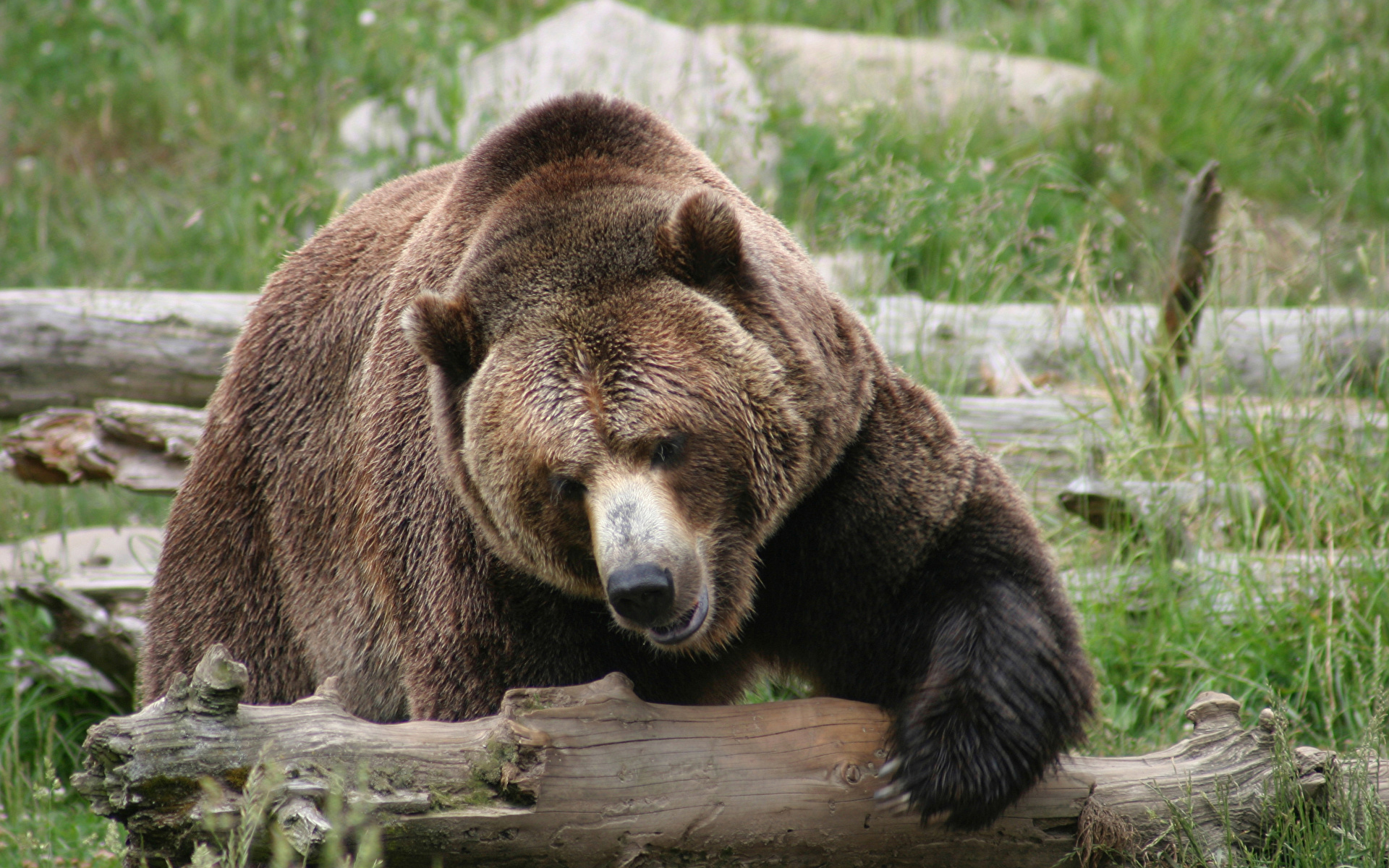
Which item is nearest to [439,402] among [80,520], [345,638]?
[345,638]

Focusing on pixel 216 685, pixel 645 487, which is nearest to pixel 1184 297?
pixel 645 487

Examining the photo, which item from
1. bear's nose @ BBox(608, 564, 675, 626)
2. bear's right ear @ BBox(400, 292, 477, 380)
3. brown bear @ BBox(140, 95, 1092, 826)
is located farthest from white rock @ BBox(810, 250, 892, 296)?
bear's nose @ BBox(608, 564, 675, 626)

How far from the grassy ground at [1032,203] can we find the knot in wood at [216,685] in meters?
0.73

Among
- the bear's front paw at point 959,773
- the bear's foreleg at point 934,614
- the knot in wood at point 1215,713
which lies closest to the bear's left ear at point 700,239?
the bear's foreleg at point 934,614

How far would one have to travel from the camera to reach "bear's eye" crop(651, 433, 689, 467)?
278cm

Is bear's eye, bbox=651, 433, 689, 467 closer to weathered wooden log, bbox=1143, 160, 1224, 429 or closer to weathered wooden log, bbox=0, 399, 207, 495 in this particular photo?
weathered wooden log, bbox=1143, 160, 1224, 429

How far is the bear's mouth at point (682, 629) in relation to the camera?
279 cm

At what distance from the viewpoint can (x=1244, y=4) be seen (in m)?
8.86

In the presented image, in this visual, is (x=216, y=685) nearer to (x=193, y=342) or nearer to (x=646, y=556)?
(x=646, y=556)

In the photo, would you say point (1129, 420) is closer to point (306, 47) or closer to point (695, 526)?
point (695, 526)

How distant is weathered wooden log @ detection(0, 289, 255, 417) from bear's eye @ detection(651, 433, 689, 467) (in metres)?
3.54

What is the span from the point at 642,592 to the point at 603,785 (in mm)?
455

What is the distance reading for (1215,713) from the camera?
10.2 ft

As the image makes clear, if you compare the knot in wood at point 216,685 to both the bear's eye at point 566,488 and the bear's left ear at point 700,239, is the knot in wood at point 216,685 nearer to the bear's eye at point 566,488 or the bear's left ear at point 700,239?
the bear's eye at point 566,488
